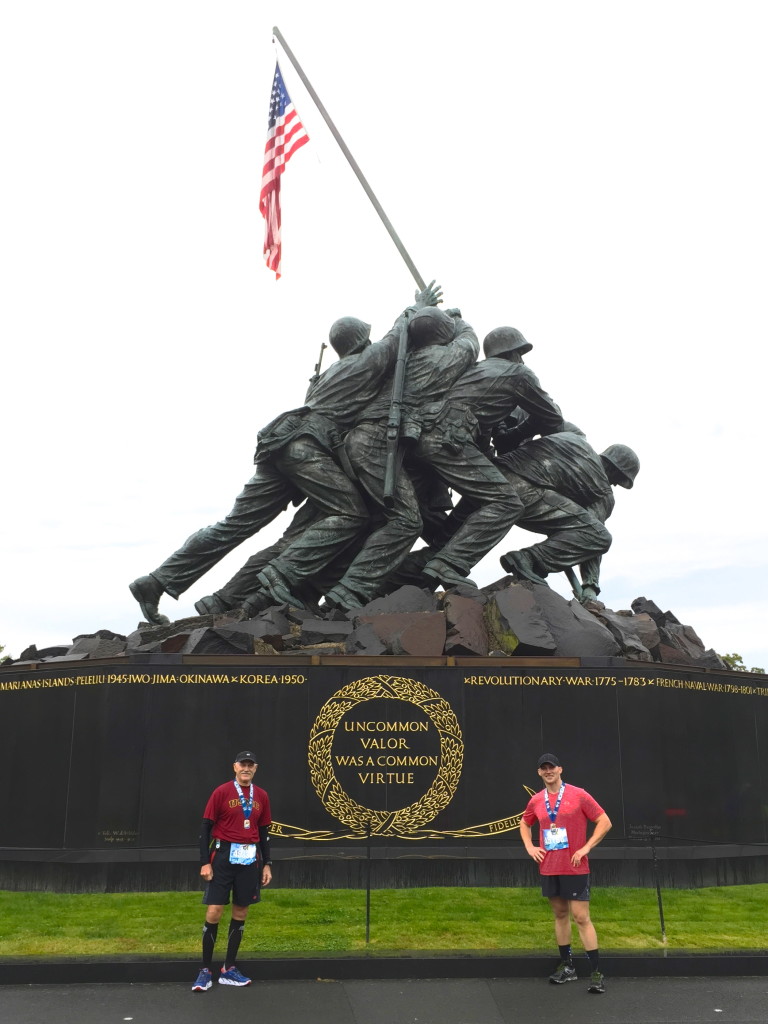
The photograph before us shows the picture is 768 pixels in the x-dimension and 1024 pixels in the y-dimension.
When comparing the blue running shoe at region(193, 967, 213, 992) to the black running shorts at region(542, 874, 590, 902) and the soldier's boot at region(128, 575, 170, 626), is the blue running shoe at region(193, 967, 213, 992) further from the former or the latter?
the soldier's boot at region(128, 575, 170, 626)

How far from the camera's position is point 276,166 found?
17469 mm

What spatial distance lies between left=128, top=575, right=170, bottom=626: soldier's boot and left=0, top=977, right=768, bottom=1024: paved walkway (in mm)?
8105

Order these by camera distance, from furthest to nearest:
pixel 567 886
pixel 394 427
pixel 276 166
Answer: pixel 276 166
pixel 394 427
pixel 567 886

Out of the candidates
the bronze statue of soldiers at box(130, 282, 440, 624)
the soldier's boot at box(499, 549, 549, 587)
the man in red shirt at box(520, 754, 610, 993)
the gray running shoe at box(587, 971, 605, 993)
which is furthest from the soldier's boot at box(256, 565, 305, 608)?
the gray running shoe at box(587, 971, 605, 993)

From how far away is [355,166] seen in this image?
17.8 m

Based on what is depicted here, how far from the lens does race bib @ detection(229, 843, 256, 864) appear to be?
21.8 feet

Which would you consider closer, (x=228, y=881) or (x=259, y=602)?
(x=228, y=881)

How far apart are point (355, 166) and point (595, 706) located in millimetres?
11250

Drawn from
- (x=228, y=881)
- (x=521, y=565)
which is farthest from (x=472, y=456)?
(x=228, y=881)

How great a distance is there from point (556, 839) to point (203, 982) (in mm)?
2572

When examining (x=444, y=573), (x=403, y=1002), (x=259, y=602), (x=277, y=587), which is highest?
(x=444, y=573)

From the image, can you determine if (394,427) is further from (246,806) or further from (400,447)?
(246,806)

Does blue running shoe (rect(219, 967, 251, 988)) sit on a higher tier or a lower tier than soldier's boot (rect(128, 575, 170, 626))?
lower

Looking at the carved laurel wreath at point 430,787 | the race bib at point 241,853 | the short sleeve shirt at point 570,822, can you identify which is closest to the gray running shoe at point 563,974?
the short sleeve shirt at point 570,822
